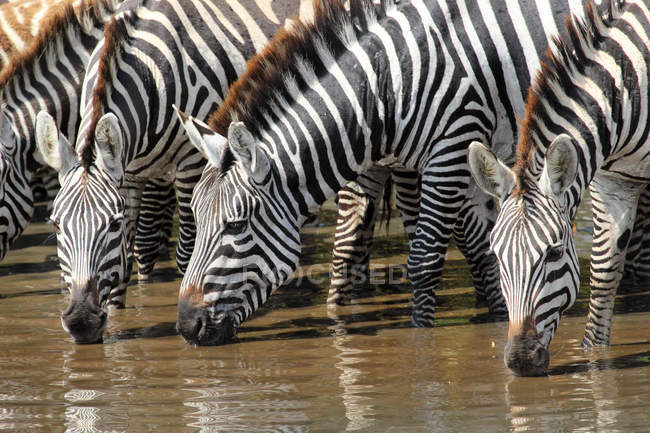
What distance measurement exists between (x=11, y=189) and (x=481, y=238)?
4487 mm

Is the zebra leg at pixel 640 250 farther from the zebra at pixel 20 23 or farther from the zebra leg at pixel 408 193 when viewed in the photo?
the zebra at pixel 20 23

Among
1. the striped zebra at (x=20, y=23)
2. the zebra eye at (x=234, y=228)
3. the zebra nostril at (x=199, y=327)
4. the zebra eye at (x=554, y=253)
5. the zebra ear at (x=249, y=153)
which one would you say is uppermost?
the striped zebra at (x=20, y=23)

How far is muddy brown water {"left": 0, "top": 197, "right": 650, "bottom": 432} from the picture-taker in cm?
586

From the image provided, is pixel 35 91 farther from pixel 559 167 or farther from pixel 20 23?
pixel 559 167

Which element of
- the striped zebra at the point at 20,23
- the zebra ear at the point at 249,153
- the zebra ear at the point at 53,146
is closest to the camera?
the zebra ear at the point at 249,153

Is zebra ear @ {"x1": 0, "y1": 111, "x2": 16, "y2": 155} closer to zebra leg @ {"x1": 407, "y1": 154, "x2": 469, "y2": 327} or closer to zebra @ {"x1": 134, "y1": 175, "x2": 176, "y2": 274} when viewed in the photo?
zebra @ {"x1": 134, "y1": 175, "x2": 176, "y2": 274}

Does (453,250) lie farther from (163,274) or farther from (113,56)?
(113,56)

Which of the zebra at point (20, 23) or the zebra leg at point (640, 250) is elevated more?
the zebra at point (20, 23)

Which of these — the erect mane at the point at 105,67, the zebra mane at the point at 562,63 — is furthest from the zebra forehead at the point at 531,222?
the erect mane at the point at 105,67

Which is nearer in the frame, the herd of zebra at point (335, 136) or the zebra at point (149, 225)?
the herd of zebra at point (335, 136)

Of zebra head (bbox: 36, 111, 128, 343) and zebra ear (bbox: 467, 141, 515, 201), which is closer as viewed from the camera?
zebra ear (bbox: 467, 141, 515, 201)

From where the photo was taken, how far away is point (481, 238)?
9.09m

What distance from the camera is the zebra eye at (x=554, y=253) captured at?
6281 mm

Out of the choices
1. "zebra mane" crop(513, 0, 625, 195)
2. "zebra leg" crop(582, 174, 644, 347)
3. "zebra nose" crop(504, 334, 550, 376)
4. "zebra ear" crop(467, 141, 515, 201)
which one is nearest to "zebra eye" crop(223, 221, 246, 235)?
"zebra ear" crop(467, 141, 515, 201)
